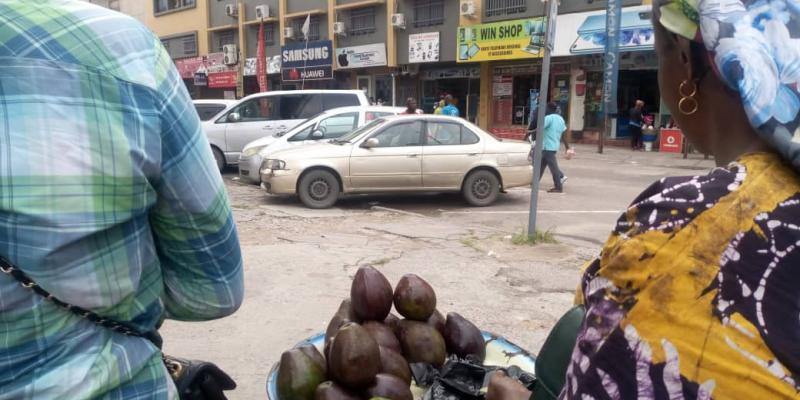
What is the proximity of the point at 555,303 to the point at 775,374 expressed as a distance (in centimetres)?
417

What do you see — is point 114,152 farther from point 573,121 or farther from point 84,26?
point 573,121

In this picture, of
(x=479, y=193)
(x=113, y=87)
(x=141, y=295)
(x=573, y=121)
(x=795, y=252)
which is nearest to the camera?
(x=795, y=252)

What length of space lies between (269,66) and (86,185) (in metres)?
29.7

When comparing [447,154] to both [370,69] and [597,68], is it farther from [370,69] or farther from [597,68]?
[370,69]

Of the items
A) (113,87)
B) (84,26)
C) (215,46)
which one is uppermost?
(215,46)

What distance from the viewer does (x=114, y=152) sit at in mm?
1077

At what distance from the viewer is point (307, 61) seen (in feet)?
88.9

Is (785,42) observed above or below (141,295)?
above

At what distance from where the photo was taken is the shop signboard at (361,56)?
24.6m

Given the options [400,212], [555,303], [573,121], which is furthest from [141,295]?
[573,121]

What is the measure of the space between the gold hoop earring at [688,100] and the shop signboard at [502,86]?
70.4 feet

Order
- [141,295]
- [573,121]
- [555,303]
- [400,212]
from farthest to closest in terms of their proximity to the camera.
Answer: [573,121]
[400,212]
[555,303]
[141,295]

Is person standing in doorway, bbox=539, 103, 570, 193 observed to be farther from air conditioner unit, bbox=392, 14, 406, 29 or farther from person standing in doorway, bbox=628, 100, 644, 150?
air conditioner unit, bbox=392, 14, 406, 29

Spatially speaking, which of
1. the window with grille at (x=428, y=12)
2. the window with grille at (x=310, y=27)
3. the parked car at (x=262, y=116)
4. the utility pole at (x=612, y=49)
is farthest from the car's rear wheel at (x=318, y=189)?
the window with grille at (x=310, y=27)
